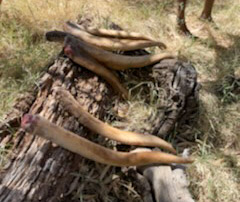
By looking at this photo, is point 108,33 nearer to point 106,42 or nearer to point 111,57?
point 106,42

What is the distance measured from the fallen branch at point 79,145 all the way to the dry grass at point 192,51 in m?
0.49

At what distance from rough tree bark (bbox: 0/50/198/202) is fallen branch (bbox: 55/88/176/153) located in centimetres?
4

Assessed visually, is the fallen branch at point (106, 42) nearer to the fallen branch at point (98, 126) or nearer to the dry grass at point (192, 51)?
the dry grass at point (192, 51)

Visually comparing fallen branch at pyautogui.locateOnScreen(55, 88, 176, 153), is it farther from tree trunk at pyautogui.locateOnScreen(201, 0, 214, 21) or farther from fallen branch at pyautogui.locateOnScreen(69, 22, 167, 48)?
tree trunk at pyautogui.locateOnScreen(201, 0, 214, 21)

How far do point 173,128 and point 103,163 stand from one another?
719 millimetres

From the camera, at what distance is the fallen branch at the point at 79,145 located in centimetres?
→ 199

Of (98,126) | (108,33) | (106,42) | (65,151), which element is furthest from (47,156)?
(108,33)

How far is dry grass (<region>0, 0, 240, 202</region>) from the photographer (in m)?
2.62

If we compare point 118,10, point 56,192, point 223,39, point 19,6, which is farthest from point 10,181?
point 223,39

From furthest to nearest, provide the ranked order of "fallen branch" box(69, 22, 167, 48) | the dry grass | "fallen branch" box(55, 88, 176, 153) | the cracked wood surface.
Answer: "fallen branch" box(69, 22, 167, 48) → the dry grass → "fallen branch" box(55, 88, 176, 153) → the cracked wood surface

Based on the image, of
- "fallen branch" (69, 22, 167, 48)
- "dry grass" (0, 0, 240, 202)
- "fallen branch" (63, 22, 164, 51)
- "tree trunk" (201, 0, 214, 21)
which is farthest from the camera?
"tree trunk" (201, 0, 214, 21)

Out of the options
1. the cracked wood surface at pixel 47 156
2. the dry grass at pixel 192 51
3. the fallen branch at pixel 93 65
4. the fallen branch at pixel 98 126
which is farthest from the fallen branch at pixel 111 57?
the fallen branch at pixel 98 126

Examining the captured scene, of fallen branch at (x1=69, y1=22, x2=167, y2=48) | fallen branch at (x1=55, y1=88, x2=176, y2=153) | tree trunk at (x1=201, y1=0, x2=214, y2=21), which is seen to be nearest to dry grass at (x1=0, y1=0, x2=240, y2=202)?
tree trunk at (x1=201, y1=0, x2=214, y2=21)

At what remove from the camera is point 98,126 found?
2.33 meters
